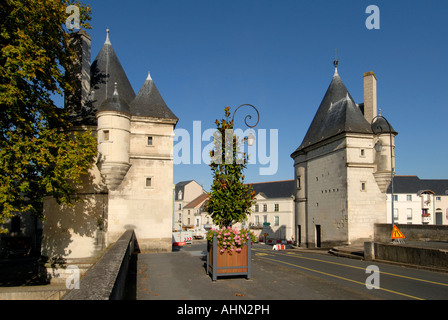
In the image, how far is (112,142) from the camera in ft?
→ 61.5

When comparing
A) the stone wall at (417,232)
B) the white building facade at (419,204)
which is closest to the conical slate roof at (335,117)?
the stone wall at (417,232)

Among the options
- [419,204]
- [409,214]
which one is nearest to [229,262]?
[409,214]

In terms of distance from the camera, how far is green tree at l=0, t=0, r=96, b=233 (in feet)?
42.3

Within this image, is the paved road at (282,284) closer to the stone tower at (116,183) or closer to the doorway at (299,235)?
the stone tower at (116,183)

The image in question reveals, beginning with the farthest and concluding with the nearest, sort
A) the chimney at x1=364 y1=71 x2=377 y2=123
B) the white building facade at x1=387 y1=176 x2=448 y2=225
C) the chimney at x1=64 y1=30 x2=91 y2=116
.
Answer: the white building facade at x1=387 y1=176 x2=448 y2=225, the chimney at x1=364 y1=71 x2=377 y2=123, the chimney at x1=64 y1=30 x2=91 y2=116

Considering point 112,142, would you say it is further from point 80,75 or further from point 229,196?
point 229,196

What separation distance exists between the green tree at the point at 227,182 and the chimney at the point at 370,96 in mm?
19215

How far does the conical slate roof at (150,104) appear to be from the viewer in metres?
20.6

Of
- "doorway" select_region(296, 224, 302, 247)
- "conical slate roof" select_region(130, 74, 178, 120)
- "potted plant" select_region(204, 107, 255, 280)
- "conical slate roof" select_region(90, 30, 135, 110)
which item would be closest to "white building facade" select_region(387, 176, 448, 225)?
"doorway" select_region(296, 224, 302, 247)

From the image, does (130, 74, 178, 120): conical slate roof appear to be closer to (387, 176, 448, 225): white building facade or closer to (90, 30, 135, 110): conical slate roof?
(90, 30, 135, 110): conical slate roof

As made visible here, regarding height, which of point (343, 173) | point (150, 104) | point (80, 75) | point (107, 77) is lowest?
point (343, 173)

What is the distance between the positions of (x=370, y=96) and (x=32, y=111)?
23452mm

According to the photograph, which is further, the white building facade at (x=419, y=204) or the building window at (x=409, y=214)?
the building window at (x=409, y=214)

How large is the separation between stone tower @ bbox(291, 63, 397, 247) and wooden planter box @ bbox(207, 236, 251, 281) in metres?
14.1
